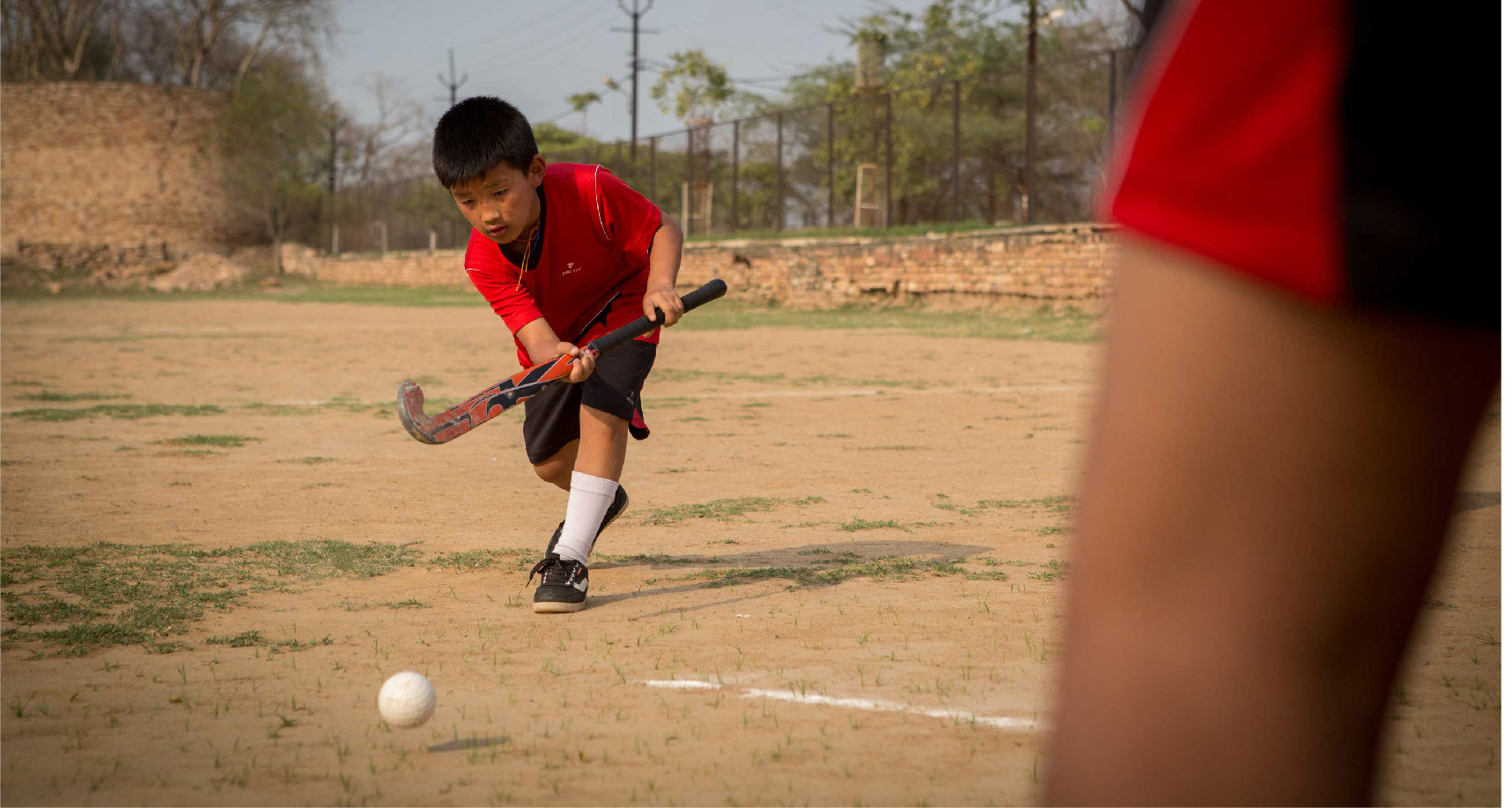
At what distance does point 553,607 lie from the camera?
420 centimetres

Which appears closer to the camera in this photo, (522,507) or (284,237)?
(522,507)

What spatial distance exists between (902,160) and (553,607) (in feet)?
76.7

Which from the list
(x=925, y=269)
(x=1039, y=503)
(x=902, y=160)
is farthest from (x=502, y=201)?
(x=902, y=160)

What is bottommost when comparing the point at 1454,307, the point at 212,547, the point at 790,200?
the point at 212,547

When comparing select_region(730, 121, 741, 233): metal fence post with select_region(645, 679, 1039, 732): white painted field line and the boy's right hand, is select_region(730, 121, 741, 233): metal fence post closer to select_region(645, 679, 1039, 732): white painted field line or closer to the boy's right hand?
the boy's right hand

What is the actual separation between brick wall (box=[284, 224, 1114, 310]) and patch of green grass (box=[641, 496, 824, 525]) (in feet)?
32.9

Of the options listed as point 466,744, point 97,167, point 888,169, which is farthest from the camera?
point 97,167

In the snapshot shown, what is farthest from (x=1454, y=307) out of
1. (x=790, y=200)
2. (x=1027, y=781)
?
(x=790, y=200)

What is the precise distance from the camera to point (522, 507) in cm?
632

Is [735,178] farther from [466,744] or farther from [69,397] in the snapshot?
[466,744]

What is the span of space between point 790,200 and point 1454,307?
95.9ft

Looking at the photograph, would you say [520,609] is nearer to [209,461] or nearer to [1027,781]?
[1027,781]

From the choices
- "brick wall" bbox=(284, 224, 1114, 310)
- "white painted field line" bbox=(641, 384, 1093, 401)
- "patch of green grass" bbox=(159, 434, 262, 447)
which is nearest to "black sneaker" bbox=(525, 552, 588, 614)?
"patch of green grass" bbox=(159, 434, 262, 447)

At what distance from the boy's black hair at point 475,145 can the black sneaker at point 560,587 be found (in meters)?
1.29
